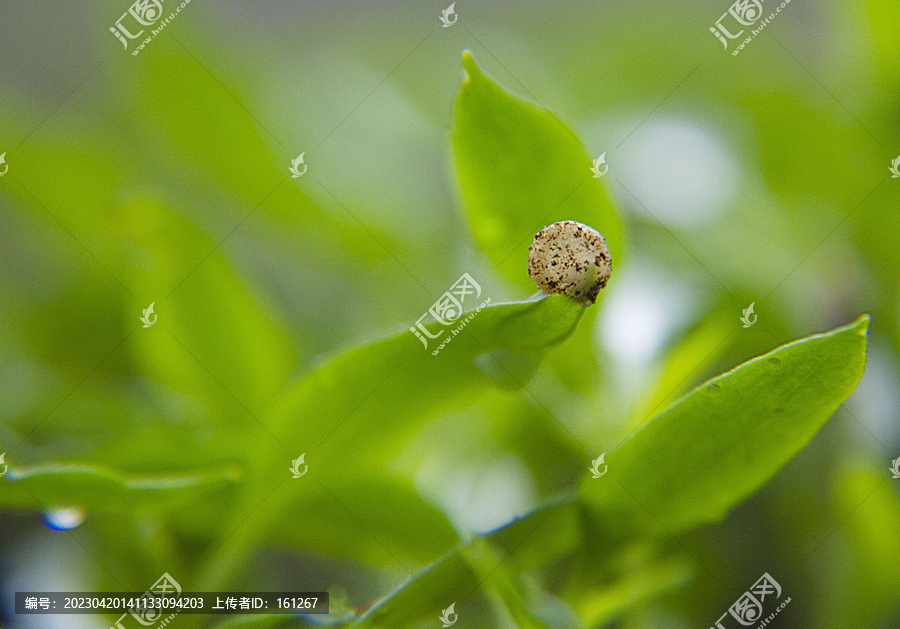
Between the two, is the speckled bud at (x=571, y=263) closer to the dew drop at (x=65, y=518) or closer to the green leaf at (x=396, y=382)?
the green leaf at (x=396, y=382)

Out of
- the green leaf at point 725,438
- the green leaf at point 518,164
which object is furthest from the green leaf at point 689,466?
the green leaf at point 518,164

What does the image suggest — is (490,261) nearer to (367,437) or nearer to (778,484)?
(367,437)

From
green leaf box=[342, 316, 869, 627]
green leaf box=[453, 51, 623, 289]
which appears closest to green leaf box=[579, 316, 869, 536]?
green leaf box=[342, 316, 869, 627]

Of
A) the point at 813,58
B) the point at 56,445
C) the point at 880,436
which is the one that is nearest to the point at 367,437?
the point at 56,445

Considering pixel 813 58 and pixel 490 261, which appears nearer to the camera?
pixel 490 261

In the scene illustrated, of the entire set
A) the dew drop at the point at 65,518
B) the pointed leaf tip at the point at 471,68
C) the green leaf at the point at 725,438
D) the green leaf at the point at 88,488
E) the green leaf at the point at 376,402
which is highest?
the pointed leaf tip at the point at 471,68

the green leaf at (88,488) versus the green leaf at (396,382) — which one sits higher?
the green leaf at (88,488)

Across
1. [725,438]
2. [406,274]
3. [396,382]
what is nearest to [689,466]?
[725,438]
